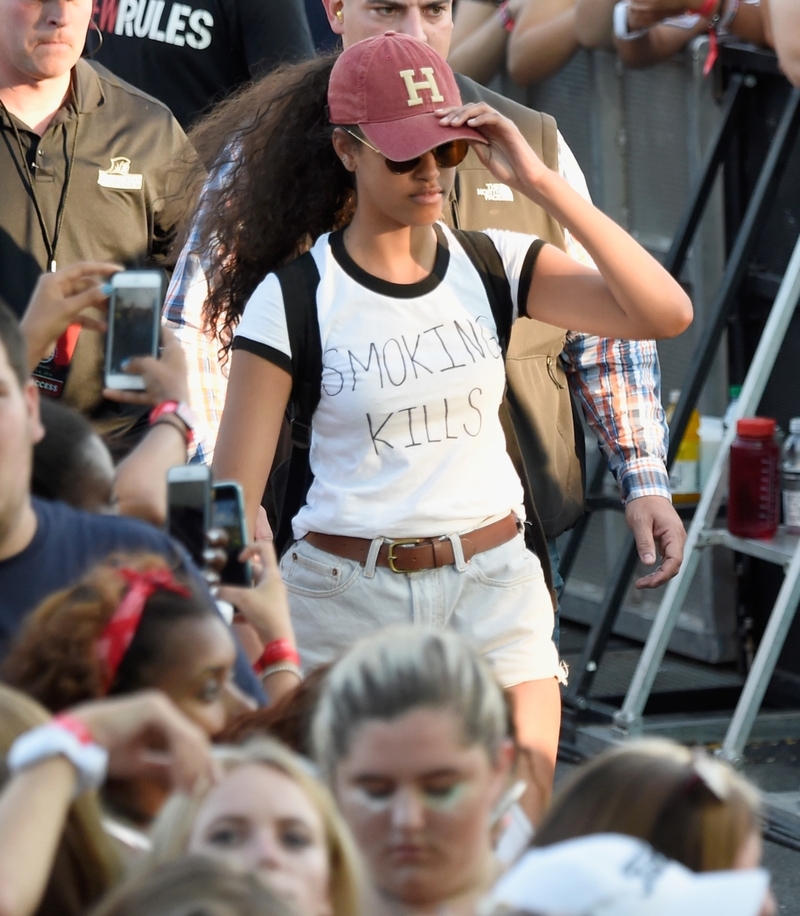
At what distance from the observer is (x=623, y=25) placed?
5121mm

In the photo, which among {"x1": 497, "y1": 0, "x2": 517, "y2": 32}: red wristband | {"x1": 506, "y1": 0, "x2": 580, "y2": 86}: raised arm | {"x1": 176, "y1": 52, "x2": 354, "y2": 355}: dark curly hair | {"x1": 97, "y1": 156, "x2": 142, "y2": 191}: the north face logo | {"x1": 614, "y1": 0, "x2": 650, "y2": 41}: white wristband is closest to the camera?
{"x1": 176, "y1": 52, "x2": 354, "y2": 355}: dark curly hair

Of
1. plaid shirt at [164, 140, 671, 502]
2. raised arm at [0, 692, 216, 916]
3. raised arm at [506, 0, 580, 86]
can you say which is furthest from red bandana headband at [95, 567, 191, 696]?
raised arm at [506, 0, 580, 86]

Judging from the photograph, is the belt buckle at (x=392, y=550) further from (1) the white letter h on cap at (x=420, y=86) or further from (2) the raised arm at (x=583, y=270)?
(1) the white letter h on cap at (x=420, y=86)

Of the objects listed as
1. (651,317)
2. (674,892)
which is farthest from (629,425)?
(674,892)

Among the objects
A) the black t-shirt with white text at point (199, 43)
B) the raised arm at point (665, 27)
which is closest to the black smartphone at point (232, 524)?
the black t-shirt with white text at point (199, 43)

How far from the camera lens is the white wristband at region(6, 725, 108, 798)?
1.65 metres

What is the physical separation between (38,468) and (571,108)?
374 cm

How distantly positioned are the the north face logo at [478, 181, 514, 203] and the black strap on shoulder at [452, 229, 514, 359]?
1.35 feet

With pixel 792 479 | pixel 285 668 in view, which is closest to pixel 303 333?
pixel 285 668

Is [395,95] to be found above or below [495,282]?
above

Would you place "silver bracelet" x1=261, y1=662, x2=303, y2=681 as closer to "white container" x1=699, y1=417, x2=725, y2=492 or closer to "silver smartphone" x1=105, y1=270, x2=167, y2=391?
"silver smartphone" x1=105, y1=270, x2=167, y2=391

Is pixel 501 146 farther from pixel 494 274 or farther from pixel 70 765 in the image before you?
pixel 70 765

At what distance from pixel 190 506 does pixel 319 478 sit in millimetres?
719

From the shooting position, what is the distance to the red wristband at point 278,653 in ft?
7.72
